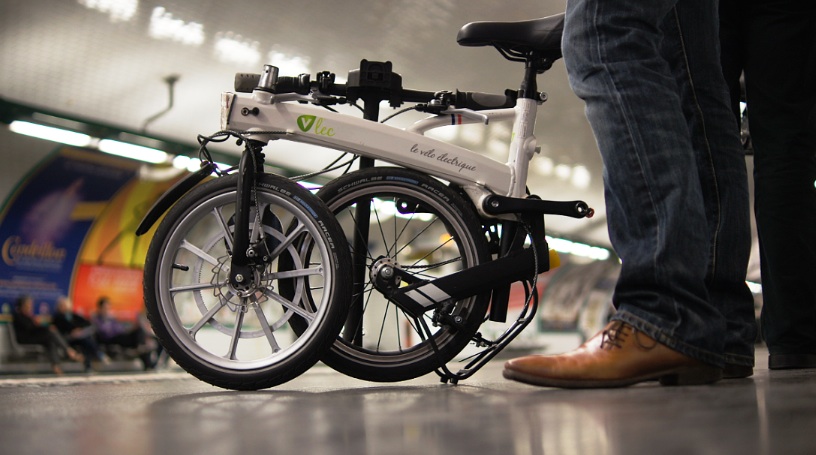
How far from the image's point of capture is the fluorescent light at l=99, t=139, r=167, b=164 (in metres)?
9.80

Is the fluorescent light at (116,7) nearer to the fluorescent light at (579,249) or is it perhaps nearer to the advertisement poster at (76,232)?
the advertisement poster at (76,232)

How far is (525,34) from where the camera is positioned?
2271mm

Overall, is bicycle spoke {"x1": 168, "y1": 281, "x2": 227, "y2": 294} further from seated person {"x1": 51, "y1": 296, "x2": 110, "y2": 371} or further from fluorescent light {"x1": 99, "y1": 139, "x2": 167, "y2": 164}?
seated person {"x1": 51, "y1": 296, "x2": 110, "y2": 371}

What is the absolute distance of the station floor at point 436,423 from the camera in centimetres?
86

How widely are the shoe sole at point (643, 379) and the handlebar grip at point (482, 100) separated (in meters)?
1.14

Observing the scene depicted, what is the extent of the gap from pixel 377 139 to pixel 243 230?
0.51 meters

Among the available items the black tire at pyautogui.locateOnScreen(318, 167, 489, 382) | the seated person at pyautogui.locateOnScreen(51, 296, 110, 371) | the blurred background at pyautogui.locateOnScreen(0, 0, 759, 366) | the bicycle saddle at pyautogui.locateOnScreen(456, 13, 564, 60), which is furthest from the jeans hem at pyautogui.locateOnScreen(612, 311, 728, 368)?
the seated person at pyautogui.locateOnScreen(51, 296, 110, 371)

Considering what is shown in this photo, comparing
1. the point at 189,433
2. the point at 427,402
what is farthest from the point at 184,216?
the point at 189,433

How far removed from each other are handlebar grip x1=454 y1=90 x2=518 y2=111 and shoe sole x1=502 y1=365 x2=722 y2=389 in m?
1.14

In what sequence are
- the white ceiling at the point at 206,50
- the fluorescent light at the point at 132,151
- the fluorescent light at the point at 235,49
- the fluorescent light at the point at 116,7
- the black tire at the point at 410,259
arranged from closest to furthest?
the black tire at the point at 410,259, the fluorescent light at the point at 116,7, the white ceiling at the point at 206,50, the fluorescent light at the point at 235,49, the fluorescent light at the point at 132,151

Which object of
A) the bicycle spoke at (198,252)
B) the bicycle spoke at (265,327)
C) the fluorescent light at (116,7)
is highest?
the fluorescent light at (116,7)

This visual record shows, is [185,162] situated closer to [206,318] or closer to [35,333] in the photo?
[35,333]

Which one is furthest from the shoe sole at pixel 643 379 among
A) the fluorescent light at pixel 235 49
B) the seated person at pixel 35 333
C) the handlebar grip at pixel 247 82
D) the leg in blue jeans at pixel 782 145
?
the seated person at pixel 35 333

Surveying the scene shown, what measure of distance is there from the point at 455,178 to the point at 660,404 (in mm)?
1149
